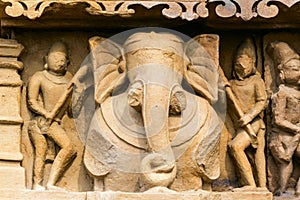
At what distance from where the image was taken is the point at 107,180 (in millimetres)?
6895

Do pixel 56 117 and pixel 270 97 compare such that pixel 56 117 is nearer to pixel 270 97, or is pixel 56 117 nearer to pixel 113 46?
pixel 113 46

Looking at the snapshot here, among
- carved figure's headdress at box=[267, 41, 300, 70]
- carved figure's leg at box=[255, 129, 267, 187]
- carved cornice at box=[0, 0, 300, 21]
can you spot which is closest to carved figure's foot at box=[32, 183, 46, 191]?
carved cornice at box=[0, 0, 300, 21]

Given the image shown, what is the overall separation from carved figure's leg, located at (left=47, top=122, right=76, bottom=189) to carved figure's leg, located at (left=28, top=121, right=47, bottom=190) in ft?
0.16

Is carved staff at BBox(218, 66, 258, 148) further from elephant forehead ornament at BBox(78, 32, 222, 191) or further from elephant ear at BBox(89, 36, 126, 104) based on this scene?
elephant ear at BBox(89, 36, 126, 104)

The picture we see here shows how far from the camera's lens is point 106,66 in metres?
7.07

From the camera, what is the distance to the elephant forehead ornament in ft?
22.4

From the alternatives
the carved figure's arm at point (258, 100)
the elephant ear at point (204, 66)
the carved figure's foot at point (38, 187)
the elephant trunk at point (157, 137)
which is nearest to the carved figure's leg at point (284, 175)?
the carved figure's arm at point (258, 100)

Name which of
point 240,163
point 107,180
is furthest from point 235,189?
point 107,180

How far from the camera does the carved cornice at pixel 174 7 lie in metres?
6.89

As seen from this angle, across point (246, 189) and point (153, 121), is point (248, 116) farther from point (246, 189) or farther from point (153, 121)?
point (153, 121)

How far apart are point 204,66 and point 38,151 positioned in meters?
0.87

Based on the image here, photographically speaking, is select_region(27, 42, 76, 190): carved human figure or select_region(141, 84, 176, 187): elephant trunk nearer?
select_region(141, 84, 176, 187): elephant trunk

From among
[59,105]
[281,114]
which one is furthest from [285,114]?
[59,105]

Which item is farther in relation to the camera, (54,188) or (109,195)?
(54,188)
